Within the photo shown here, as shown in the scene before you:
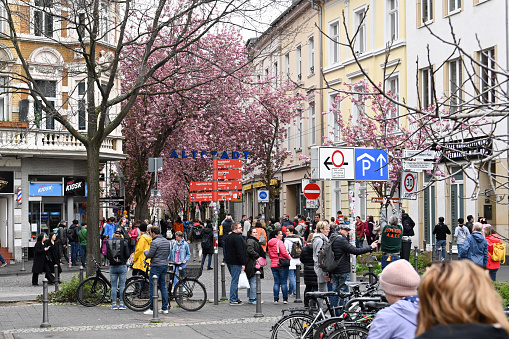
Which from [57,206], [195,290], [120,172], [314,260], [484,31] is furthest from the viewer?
[120,172]

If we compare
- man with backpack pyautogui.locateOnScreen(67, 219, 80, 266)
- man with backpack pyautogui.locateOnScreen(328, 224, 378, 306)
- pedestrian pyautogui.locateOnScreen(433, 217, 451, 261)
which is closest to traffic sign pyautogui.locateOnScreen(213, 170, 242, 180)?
A: man with backpack pyautogui.locateOnScreen(328, 224, 378, 306)

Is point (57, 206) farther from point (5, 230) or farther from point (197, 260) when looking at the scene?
point (197, 260)

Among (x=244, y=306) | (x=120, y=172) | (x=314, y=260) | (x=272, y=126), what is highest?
(x=272, y=126)

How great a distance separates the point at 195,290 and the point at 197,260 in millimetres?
14781

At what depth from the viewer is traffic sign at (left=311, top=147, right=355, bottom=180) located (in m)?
14.4

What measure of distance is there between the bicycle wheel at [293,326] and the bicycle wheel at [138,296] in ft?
21.5

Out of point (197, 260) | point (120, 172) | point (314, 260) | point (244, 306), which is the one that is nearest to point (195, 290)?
point (244, 306)

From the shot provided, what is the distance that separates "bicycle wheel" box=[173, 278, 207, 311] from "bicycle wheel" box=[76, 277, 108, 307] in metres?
1.81

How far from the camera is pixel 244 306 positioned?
55.0 ft

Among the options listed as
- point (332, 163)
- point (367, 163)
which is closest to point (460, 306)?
point (332, 163)

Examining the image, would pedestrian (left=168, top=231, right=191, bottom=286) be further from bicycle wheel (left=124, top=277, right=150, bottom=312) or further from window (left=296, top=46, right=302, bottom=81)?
window (left=296, top=46, right=302, bottom=81)

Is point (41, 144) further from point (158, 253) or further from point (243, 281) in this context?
point (158, 253)

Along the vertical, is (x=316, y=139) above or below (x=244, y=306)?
above

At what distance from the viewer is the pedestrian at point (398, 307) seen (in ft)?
15.3
